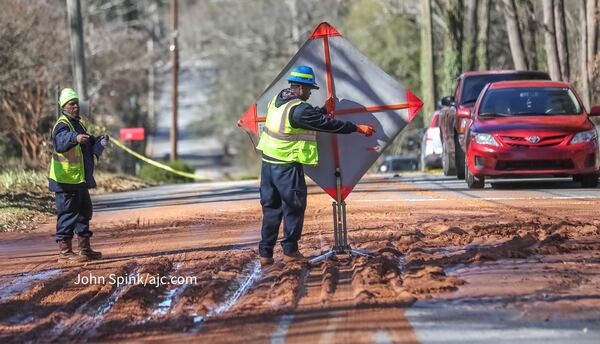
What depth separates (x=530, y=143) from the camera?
53.7 feet

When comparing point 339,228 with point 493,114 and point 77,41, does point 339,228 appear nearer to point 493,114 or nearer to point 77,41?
point 493,114

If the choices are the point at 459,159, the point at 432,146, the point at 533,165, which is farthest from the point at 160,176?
the point at 533,165

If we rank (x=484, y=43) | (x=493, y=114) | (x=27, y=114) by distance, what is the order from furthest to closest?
(x=484, y=43) < (x=27, y=114) < (x=493, y=114)

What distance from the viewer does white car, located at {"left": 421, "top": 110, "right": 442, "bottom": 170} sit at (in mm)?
24970

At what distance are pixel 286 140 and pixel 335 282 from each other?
5.01 ft

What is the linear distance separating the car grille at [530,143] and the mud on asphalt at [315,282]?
410 cm

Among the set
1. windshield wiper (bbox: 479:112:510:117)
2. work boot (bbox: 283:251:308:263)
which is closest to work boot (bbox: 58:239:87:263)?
work boot (bbox: 283:251:308:263)

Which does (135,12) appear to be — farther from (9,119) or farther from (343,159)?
(343,159)

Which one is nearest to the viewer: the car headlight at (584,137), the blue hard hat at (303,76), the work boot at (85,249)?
the blue hard hat at (303,76)

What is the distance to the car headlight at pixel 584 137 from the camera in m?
16.5

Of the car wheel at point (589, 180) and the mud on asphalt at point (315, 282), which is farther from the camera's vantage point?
the car wheel at point (589, 180)

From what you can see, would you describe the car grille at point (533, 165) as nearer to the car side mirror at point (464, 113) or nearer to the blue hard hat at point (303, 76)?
the car side mirror at point (464, 113)

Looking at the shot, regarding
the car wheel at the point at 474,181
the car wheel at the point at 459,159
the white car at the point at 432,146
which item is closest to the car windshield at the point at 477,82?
the car wheel at the point at 459,159

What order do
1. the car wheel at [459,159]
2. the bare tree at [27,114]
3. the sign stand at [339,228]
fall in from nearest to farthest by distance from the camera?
1. the sign stand at [339,228]
2. the car wheel at [459,159]
3. the bare tree at [27,114]
